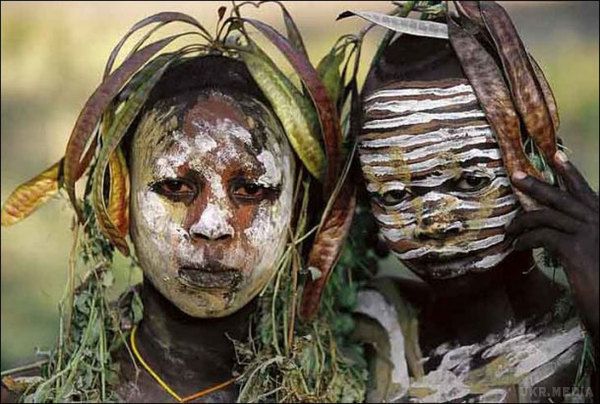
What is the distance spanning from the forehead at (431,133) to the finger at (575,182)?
0.43 ft

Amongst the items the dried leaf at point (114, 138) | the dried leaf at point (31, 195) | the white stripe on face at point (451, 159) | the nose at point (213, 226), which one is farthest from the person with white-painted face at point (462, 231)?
the dried leaf at point (31, 195)

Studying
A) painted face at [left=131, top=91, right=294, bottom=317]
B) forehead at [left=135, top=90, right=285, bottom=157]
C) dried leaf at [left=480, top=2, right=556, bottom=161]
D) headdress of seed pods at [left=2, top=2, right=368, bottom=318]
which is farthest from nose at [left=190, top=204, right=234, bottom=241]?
dried leaf at [left=480, top=2, right=556, bottom=161]

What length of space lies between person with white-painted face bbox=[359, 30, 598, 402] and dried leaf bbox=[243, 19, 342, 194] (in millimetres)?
91

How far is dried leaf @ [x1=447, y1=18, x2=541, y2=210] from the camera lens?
3.05 metres

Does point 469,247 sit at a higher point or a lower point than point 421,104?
lower

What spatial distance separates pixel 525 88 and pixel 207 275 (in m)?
0.82

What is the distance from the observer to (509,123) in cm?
305

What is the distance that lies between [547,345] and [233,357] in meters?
0.75

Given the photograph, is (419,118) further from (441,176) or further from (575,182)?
(575,182)

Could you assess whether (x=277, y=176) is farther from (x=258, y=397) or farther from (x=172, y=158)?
(x=258, y=397)

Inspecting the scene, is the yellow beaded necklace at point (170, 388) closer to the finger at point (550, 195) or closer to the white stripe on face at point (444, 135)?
the white stripe on face at point (444, 135)

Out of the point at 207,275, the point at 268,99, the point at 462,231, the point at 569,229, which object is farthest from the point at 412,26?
the point at 207,275

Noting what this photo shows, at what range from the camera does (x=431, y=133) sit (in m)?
3.07

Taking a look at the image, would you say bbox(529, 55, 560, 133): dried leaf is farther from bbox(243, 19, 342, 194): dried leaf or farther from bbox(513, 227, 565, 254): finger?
bbox(243, 19, 342, 194): dried leaf
